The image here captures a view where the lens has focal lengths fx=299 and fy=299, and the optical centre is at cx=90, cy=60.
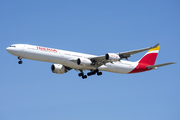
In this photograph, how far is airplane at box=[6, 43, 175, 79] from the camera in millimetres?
49625

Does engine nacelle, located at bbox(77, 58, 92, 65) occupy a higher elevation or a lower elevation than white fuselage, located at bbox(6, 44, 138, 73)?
lower

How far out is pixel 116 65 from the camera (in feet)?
184

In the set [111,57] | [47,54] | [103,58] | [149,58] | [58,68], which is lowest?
[58,68]

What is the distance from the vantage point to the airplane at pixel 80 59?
4962 centimetres

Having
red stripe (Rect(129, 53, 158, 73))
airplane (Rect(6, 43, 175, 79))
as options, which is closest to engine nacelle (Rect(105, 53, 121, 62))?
airplane (Rect(6, 43, 175, 79))

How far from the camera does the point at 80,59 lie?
51719 millimetres

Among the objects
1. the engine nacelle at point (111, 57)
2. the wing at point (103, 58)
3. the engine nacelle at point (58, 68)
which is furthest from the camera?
the engine nacelle at point (58, 68)

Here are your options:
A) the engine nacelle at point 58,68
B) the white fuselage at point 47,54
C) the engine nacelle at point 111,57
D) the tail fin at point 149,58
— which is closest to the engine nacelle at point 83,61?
the white fuselage at point 47,54

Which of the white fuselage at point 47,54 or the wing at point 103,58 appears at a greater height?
the white fuselage at point 47,54

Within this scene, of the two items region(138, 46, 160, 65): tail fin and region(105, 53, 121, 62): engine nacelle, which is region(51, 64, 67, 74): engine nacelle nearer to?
region(105, 53, 121, 62): engine nacelle

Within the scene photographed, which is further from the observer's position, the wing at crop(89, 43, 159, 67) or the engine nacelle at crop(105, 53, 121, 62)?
the engine nacelle at crop(105, 53, 121, 62)

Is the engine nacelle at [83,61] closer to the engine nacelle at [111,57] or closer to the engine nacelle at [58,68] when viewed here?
the engine nacelle at [111,57]

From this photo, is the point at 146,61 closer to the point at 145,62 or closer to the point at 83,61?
the point at 145,62

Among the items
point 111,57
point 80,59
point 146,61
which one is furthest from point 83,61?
point 146,61
